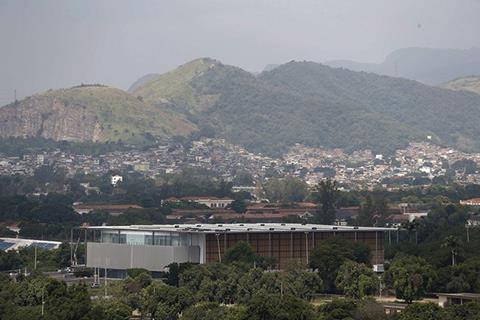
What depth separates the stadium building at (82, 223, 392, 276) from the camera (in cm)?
10006

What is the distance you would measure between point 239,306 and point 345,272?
13.5 meters

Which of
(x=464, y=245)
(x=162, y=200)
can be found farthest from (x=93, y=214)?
(x=464, y=245)

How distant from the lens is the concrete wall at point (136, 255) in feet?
327

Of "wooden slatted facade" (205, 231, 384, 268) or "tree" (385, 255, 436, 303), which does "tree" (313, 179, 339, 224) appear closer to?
"wooden slatted facade" (205, 231, 384, 268)

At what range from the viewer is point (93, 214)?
170 m

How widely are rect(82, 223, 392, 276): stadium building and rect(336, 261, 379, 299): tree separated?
11602mm

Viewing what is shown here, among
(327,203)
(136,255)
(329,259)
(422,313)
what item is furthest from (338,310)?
(327,203)

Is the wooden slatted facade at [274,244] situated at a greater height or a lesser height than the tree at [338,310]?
greater

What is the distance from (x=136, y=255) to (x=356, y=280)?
68.8 feet

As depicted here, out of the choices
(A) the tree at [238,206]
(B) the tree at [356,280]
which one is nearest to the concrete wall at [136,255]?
(B) the tree at [356,280]

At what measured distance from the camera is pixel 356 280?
8600 cm

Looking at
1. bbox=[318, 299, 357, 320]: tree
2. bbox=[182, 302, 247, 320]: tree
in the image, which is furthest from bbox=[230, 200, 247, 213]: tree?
bbox=[318, 299, 357, 320]: tree

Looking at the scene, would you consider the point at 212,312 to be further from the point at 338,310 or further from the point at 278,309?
the point at 338,310

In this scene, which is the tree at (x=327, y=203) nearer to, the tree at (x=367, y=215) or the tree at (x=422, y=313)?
the tree at (x=367, y=215)
